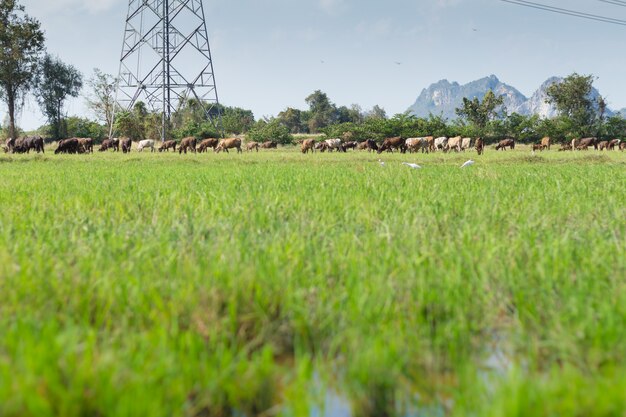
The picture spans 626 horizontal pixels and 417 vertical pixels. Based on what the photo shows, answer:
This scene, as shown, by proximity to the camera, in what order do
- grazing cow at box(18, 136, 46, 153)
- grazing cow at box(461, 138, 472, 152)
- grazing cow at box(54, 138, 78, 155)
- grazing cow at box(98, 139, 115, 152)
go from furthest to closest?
grazing cow at box(461, 138, 472, 152)
grazing cow at box(98, 139, 115, 152)
grazing cow at box(54, 138, 78, 155)
grazing cow at box(18, 136, 46, 153)

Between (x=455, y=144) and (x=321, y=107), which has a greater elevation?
(x=321, y=107)

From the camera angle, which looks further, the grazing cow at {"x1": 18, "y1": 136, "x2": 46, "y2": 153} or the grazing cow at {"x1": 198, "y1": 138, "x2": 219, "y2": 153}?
the grazing cow at {"x1": 198, "y1": 138, "x2": 219, "y2": 153}

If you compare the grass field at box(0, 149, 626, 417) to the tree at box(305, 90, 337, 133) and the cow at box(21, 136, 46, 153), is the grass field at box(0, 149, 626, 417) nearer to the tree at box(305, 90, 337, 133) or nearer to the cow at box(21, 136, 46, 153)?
the cow at box(21, 136, 46, 153)

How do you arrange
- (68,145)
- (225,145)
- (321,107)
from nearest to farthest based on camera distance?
(68,145) → (225,145) → (321,107)

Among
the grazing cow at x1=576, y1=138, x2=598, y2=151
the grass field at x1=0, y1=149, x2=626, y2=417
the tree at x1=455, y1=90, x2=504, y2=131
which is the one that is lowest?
the grass field at x1=0, y1=149, x2=626, y2=417

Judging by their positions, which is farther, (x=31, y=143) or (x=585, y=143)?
(x=585, y=143)

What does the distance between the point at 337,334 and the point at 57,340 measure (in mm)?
836

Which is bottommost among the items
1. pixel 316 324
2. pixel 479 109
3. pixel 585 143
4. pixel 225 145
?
pixel 316 324

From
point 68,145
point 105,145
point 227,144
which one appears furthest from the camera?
point 105,145

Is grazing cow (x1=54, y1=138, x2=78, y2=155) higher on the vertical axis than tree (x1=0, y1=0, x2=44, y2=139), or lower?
lower

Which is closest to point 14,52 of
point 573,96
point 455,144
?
point 455,144

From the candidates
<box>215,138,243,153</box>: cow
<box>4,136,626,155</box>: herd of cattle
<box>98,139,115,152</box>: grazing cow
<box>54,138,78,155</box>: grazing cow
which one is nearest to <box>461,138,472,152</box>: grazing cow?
<box>4,136,626,155</box>: herd of cattle

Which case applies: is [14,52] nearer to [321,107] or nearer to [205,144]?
[205,144]

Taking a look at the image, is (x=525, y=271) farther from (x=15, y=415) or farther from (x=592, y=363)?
(x=15, y=415)
